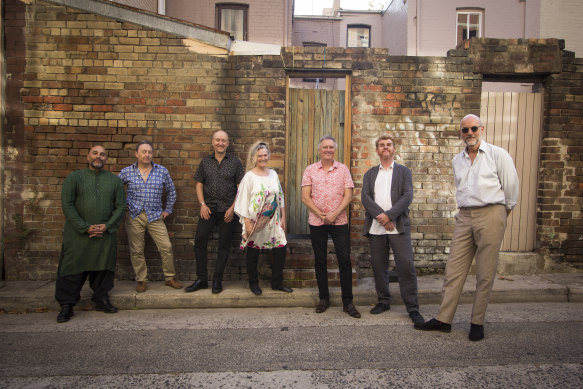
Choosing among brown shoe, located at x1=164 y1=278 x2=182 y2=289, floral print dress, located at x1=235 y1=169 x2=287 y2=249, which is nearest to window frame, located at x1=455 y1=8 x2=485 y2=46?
floral print dress, located at x1=235 y1=169 x2=287 y2=249

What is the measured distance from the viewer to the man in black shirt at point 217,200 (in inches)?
197

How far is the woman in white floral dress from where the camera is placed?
15.5 ft

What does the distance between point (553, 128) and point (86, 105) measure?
22.6ft

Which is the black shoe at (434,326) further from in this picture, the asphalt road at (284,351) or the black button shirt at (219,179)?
the black button shirt at (219,179)

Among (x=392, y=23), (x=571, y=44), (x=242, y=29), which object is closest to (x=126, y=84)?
Result: (x=242, y=29)

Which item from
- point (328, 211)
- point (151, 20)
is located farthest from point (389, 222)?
point (151, 20)

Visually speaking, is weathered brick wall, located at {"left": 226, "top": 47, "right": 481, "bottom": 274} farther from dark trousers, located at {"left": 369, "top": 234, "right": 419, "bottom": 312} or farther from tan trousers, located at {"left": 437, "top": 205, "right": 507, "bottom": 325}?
tan trousers, located at {"left": 437, "top": 205, "right": 507, "bottom": 325}

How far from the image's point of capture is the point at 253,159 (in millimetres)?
4867

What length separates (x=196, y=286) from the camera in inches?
Result: 196

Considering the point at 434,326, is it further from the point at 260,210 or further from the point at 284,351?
the point at 260,210

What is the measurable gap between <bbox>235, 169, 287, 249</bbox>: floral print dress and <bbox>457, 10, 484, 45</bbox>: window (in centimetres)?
1341

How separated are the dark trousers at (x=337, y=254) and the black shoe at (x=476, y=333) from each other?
51.5 inches

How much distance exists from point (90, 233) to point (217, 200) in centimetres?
152

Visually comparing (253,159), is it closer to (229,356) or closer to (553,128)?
(229,356)
